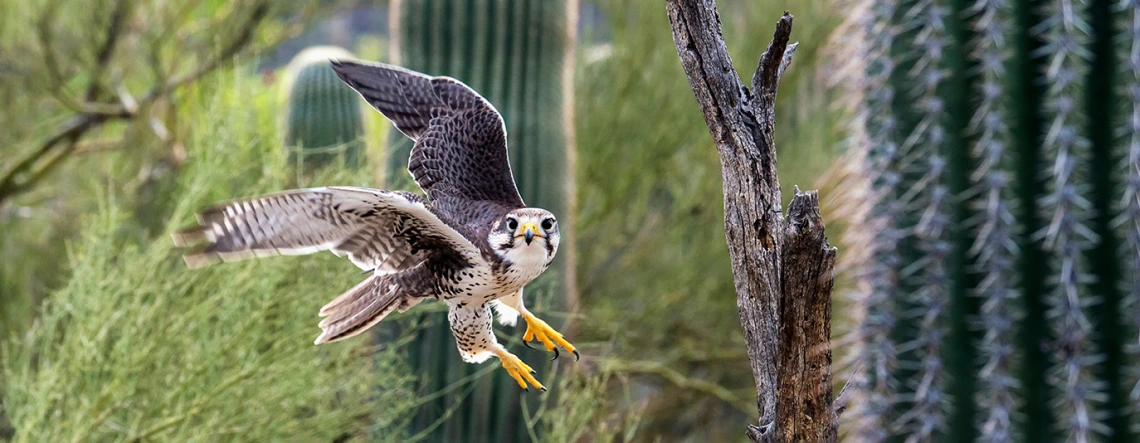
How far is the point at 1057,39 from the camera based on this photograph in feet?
10.5

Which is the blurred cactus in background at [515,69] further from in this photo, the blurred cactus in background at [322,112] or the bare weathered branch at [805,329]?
the blurred cactus in background at [322,112]

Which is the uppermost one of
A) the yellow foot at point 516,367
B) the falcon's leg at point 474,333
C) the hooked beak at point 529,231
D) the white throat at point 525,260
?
the hooked beak at point 529,231

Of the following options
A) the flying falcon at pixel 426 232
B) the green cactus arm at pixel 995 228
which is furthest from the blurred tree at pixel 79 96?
the flying falcon at pixel 426 232

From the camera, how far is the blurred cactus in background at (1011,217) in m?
3.23

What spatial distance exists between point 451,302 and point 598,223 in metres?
6.38

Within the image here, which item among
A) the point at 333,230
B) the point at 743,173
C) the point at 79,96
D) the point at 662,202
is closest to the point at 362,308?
the point at 333,230

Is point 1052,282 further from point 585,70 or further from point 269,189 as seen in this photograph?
point 585,70

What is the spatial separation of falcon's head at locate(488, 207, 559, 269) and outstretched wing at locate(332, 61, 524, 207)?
0.11 metres

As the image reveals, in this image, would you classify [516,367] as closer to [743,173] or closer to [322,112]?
[743,173]

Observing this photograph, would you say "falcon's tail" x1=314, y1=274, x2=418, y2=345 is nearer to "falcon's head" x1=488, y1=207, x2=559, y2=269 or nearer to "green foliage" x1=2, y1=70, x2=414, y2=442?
"falcon's head" x1=488, y1=207, x2=559, y2=269

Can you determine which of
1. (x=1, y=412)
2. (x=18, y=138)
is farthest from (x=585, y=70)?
(x=1, y=412)

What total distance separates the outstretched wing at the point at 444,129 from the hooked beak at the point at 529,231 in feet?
0.43

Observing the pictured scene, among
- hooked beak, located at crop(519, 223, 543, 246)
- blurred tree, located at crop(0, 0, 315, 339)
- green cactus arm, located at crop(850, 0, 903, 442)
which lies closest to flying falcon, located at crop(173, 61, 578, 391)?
hooked beak, located at crop(519, 223, 543, 246)

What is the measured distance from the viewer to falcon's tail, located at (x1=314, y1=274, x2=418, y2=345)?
3.80ft
